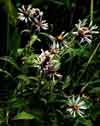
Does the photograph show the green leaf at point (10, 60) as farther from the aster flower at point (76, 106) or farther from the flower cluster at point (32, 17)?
the aster flower at point (76, 106)

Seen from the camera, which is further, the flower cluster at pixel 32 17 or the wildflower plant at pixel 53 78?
the flower cluster at pixel 32 17

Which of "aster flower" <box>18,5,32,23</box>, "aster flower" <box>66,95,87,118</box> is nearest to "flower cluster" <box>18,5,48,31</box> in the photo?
"aster flower" <box>18,5,32,23</box>

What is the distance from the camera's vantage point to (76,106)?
2445 millimetres

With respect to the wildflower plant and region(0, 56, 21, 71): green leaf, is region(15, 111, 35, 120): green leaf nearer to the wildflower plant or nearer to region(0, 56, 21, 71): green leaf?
the wildflower plant

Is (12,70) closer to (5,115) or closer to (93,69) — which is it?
(5,115)

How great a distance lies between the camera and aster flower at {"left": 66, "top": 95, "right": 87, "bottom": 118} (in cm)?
243

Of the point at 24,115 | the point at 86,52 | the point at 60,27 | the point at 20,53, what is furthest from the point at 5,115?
the point at 60,27

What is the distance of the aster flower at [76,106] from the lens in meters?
2.43

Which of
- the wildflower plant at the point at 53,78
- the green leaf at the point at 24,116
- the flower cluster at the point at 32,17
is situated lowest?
the green leaf at the point at 24,116

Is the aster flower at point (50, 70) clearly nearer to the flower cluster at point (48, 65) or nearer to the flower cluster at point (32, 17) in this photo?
the flower cluster at point (48, 65)

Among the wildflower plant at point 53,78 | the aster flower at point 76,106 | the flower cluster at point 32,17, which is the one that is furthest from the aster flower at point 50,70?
the flower cluster at point 32,17

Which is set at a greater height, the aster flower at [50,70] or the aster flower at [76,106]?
the aster flower at [50,70]

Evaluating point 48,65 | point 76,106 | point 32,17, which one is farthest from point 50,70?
point 32,17

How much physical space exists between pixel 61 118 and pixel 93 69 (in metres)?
0.43
